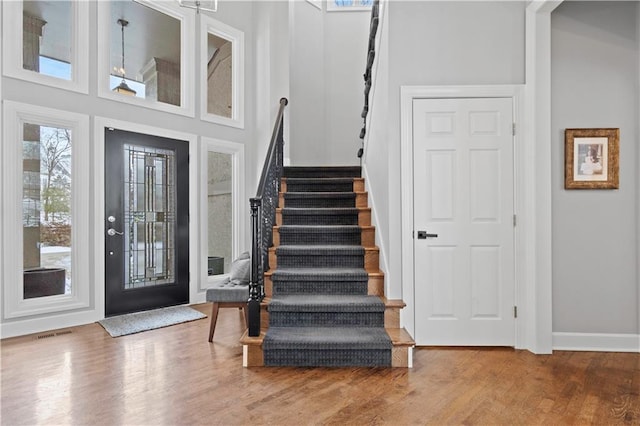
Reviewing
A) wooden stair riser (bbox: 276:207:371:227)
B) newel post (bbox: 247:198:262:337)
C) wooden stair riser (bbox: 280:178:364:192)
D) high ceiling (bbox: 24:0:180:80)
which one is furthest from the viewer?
wooden stair riser (bbox: 280:178:364:192)

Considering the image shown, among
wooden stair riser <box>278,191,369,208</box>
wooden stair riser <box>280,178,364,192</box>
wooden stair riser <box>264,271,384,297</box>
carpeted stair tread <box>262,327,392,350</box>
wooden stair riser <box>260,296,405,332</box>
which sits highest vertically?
wooden stair riser <box>280,178,364,192</box>

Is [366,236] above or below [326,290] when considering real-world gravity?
above

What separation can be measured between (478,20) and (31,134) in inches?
168

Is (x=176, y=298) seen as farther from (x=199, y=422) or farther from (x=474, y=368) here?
(x=474, y=368)

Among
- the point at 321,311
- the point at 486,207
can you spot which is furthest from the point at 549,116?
the point at 321,311

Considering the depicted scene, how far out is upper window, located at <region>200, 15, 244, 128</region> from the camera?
500 centimetres

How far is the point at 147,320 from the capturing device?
153 inches

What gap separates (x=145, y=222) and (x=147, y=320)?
1166 millimetres

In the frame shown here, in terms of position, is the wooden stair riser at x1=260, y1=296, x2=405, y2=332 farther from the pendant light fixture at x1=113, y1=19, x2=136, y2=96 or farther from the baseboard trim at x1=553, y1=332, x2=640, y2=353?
the pendant light fixture at x1=113, y1=19, x2=136, y2=96

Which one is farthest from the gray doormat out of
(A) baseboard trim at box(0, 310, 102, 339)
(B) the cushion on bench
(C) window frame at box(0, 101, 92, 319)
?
(B) the cushion on bench

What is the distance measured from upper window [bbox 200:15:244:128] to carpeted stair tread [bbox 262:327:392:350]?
3.33m

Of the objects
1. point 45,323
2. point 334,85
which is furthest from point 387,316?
point 334,85

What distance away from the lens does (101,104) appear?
4.02 metres

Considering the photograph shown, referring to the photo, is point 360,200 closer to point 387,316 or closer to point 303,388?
point 387,316
